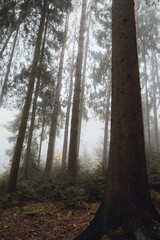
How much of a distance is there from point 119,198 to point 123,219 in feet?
0.94

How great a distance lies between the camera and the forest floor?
308cm

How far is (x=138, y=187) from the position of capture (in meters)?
2.49

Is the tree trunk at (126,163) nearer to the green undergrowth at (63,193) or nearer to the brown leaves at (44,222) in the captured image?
the brown leaves at (44,222)

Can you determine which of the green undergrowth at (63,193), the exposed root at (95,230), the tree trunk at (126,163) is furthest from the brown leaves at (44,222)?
the tree trunk at (126,163)

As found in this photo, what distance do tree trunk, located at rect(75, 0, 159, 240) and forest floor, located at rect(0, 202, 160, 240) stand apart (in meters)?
0.37

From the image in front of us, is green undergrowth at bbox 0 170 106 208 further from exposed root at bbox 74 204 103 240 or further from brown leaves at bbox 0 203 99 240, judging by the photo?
exposed root at bbox 74 204 103 240

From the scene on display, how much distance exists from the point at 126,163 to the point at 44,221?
2591mm

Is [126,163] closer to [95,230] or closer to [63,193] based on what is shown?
[95,230]

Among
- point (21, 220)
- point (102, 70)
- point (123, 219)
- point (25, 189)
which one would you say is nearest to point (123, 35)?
point (123, 219)

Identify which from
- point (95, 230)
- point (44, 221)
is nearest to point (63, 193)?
point (44, 221)

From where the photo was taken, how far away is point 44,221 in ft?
12.2

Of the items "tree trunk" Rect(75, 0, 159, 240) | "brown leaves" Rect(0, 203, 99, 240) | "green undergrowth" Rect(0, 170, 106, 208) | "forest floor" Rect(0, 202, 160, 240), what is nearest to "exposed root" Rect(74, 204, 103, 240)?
"tree trunk" Rect(75, 0, 159, 240)

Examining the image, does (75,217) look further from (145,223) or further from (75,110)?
(75,110)

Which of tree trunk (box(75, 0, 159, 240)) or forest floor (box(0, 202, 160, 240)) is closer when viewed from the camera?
tree trunk (box(75, 0, 159, 240))
